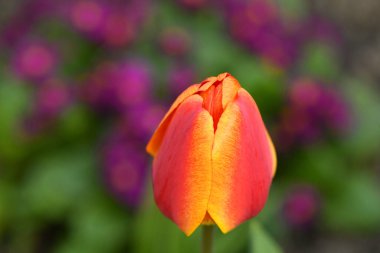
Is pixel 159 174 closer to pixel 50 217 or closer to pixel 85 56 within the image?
pixel 50 217

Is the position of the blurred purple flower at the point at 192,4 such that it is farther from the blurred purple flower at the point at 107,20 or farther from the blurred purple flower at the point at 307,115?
the blurred purple flower at the point at 307,115

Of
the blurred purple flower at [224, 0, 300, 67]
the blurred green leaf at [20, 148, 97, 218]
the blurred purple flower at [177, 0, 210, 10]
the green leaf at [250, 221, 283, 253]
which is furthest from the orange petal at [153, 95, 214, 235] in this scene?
the blurred purple flower at [177, 0, 210, 10]

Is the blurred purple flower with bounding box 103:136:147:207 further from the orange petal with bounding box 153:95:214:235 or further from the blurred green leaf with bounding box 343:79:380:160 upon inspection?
the orange petal with bounding box 153:95:214:235

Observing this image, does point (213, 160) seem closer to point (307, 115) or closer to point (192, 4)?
point (307, 115)

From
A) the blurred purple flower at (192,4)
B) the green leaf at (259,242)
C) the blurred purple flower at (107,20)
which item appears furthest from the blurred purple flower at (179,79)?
Result: the green leaf at (259,242)

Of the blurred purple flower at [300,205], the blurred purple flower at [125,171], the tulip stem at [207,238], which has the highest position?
the tulip stem at [207,238]

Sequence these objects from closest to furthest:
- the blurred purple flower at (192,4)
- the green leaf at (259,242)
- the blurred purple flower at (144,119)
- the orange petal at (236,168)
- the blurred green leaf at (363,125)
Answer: the orange petal at (236,168), the green leaf at (259,242), the blurred purple flower at (144,119), the blurred green leaf at (363,125), the blurred purple flower at (192,4)

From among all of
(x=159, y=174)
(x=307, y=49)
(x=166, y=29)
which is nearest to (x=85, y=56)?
(x=166, y=29)
